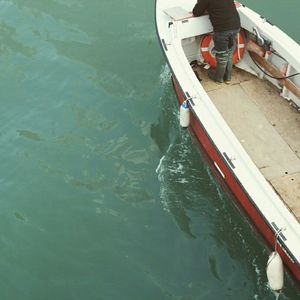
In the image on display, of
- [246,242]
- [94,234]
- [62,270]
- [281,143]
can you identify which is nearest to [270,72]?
[281,143]

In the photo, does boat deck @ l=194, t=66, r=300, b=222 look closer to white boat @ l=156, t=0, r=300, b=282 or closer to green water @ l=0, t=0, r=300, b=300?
white boat @ l=156, t=0, r=300, b=282

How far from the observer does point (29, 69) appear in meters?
9.59

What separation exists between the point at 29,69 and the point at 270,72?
4397 millimetres

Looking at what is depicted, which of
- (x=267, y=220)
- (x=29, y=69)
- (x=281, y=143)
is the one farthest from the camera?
(x=29, y=69)

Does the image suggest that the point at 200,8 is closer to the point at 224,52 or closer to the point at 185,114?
the point at 224,52

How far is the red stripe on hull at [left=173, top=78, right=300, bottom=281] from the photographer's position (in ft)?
18.0

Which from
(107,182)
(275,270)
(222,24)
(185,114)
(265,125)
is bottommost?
(107,182)

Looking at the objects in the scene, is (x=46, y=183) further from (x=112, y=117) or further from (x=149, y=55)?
(x=149, y=55)

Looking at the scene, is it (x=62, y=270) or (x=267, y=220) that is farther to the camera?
(x=62, y=270)

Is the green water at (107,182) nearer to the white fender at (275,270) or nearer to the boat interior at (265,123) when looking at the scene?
the white fender at (275,270)

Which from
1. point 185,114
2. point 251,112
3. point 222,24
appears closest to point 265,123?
point 251,112

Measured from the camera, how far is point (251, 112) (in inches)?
291

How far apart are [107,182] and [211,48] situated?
252 centimetres

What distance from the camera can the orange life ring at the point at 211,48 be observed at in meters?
7.87
